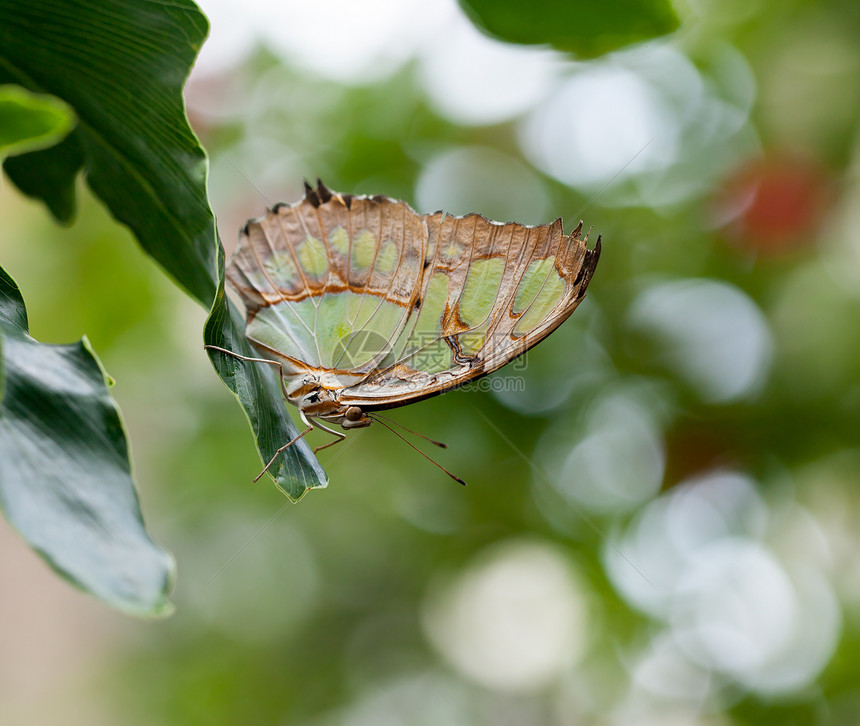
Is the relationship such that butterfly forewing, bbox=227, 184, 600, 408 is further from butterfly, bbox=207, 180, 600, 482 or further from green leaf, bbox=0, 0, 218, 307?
green leaf, bbox=0, 0, 218, 307

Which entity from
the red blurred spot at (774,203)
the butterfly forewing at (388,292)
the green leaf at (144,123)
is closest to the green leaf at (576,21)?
the butterfly forewing at (388,292)

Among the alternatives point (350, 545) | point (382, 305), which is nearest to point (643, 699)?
point (350, 545)

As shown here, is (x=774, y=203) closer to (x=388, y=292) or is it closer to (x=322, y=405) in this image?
(x=388, y=292)

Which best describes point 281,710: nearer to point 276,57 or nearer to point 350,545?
point 350,545

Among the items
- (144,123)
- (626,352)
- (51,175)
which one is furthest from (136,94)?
(626,352)

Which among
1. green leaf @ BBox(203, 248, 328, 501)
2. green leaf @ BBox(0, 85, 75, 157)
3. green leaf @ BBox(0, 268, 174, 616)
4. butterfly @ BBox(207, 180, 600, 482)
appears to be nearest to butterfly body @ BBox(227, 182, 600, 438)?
butterfly @ BBox(207, 180, 600, 482)

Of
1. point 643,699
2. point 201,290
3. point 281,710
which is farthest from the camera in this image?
point 281,710
